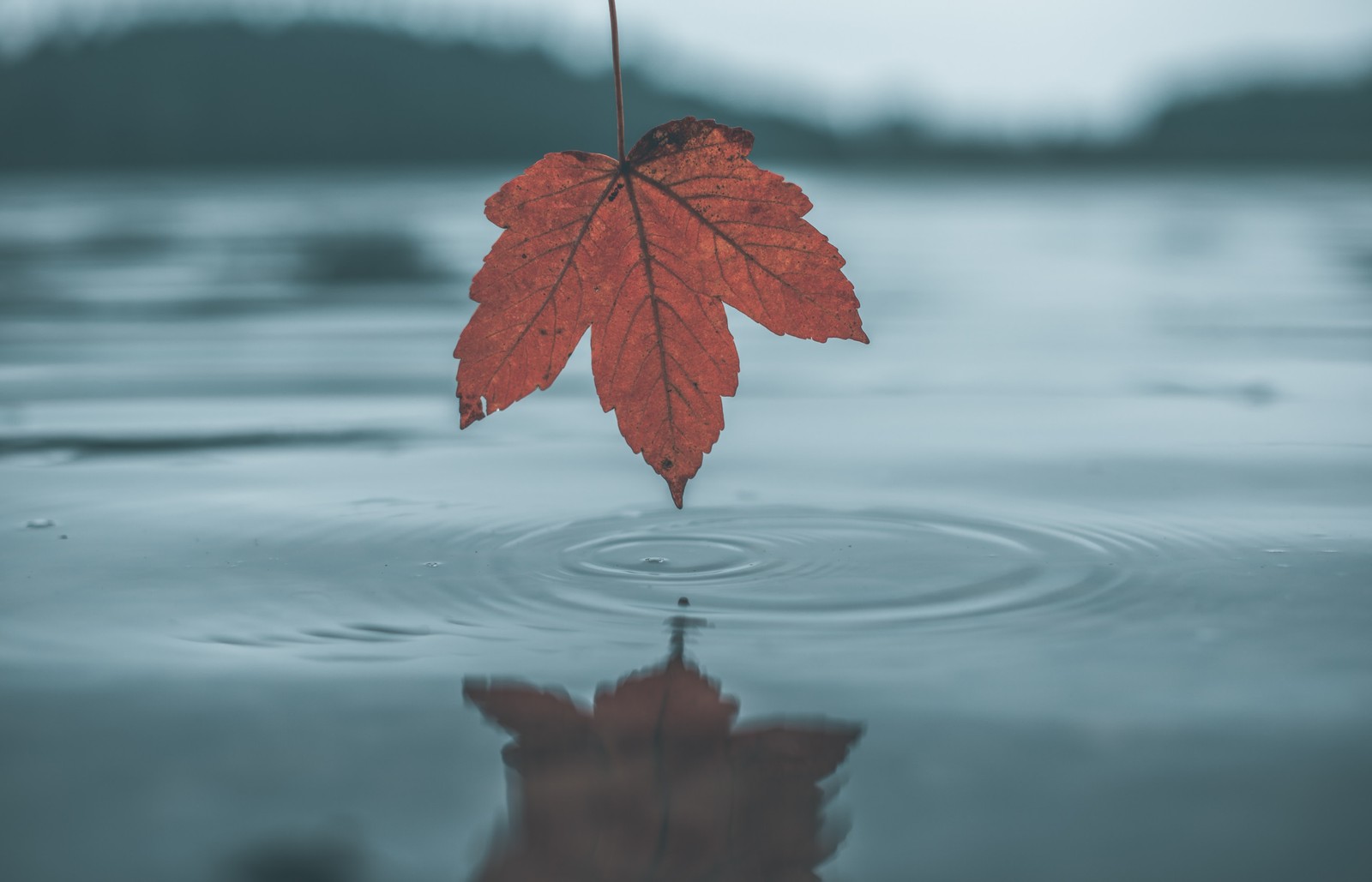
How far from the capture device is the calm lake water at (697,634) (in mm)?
894

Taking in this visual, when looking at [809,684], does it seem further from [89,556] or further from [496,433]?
[496,433]

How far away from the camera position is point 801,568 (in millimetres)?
1512

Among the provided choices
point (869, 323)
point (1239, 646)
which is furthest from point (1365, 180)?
point (1239, 646)

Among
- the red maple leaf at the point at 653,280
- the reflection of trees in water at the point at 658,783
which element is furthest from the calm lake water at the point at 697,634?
the red maple leaf at the point at 653,280

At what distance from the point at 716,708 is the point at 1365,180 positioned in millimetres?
20114

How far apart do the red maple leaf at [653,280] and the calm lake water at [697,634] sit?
9.9 inches

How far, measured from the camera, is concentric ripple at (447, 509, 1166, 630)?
1.36 m


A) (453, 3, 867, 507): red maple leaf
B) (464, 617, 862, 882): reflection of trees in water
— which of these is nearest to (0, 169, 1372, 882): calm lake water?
(464, 617, 862, 882): reflection of trees in water

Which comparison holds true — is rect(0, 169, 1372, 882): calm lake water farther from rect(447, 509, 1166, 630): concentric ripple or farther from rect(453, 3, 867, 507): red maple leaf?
rect(453, 3, 867, 507): red maple leaf

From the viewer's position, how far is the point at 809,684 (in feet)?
3.77

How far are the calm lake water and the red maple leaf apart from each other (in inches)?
9.9

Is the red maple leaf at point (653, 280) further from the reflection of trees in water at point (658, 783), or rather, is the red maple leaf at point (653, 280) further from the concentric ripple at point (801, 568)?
the concentric ripple at point (801, 568)

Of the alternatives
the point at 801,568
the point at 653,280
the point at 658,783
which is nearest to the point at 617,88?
the point at 653,280

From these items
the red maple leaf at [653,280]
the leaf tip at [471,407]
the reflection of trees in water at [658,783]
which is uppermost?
the red maple leaf at [653,280]
